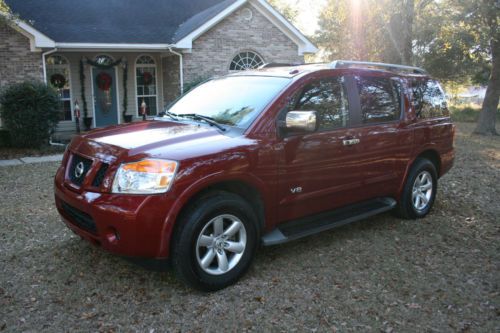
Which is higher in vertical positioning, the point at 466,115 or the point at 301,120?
the point at 301,120

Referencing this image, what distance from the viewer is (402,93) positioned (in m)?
5.69

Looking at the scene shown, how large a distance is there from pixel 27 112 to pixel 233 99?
941 cm

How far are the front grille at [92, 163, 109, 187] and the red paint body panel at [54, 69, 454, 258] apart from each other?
3 cm

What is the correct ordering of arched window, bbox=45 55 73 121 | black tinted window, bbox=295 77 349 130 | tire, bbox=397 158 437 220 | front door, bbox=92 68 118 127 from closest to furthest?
black tinted window, bbox=295 77 349 130, tire, bbox=397 158 437 220, arched window, bbox=45 55 73 121, front door, bbox=92 68 118 127

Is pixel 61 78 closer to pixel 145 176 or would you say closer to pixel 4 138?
pixel 4 138

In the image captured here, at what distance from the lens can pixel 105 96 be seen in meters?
16.7

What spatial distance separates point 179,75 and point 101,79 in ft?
9.42

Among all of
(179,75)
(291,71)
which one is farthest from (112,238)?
(179,75)

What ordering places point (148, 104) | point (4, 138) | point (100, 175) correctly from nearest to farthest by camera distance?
1. point (100, 175)
2. point (4, 138)
3. point (148, 104)

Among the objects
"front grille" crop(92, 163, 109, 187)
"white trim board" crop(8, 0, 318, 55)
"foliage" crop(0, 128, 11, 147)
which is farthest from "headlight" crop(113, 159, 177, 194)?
"white trim board" crop(8, 0, 318, 55)

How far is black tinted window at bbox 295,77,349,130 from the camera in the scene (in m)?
4.61

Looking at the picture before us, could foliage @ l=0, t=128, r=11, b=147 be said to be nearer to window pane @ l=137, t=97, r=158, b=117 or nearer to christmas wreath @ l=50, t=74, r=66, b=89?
christmas wreath @ l=50, t=74, r=66, b=89

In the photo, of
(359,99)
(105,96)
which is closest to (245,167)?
(359,99)

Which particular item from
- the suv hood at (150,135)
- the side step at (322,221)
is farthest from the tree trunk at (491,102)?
the suv hood at (150,135)
